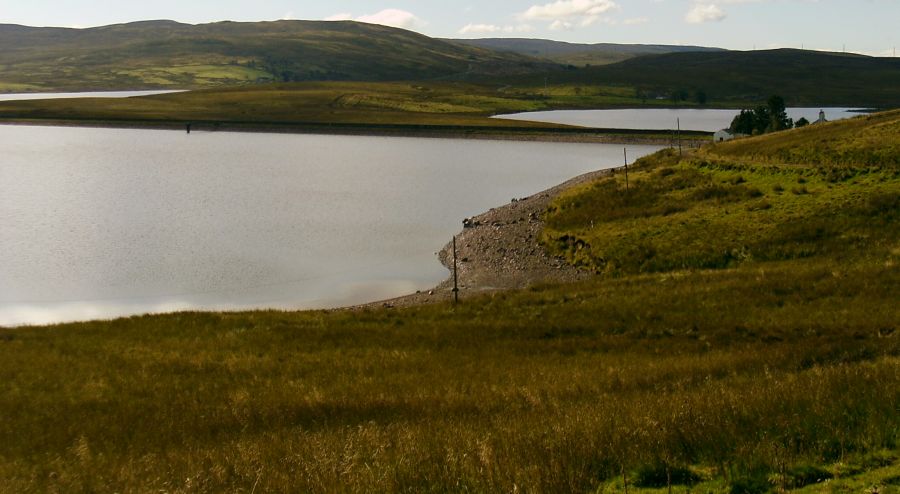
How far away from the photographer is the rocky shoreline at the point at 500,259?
4506 cm

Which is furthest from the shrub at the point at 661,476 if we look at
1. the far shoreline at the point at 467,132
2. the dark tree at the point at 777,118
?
the far shoreline at the point at 467,132

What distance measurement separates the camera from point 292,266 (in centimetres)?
5419

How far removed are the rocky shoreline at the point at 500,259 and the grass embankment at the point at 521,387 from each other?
539 cm

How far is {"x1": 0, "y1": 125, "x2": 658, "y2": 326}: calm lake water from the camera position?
47312 mm

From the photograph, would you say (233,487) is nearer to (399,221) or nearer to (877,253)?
(877,253)

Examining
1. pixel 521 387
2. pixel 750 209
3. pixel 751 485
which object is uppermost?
pixel 751 485

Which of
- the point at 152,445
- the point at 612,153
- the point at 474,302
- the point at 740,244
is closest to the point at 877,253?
the point at 740,244

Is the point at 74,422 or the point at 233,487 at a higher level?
the point at 233,487

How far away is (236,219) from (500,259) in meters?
29.7

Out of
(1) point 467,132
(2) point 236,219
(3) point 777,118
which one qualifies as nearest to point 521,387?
(2) point 236,219

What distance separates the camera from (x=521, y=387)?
63.7 ft

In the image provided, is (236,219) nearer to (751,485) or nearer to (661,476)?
(661,476)

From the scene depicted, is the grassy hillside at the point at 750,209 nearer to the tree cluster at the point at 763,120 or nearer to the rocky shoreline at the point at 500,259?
the rocky shoreline at the point at 500,259

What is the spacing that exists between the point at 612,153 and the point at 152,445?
423 feet
